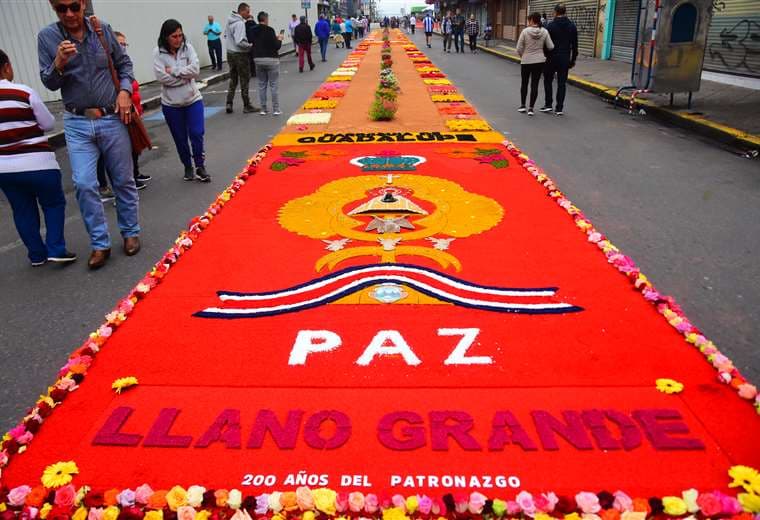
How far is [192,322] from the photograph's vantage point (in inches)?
151

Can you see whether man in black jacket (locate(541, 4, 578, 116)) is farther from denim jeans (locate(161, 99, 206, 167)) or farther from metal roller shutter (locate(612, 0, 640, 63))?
metal roller shutter (locate(612, 0, 640, 63))

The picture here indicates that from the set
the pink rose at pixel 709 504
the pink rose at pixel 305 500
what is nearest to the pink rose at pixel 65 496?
the pink rose at pixel 305 500

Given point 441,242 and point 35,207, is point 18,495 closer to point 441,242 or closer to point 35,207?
point 35,207

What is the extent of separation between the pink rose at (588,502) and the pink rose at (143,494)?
5.91ft

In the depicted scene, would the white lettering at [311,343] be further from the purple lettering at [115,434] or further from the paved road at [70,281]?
the paved road at [70,281]

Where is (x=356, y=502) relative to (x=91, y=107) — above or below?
below

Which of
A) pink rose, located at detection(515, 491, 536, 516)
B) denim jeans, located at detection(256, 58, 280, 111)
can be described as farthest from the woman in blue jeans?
pink rose, located at detection(515, 491, 536, 516)

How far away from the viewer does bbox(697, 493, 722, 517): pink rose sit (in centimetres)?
230

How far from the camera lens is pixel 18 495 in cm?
245

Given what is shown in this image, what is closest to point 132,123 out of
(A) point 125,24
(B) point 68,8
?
(B) point 68,8

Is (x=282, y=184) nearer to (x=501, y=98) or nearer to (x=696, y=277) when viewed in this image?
(x=696, y=277)

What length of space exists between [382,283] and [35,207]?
3.12 m

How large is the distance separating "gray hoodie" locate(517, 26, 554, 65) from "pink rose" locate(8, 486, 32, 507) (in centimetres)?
1038

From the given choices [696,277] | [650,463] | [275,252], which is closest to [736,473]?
[650,463]
